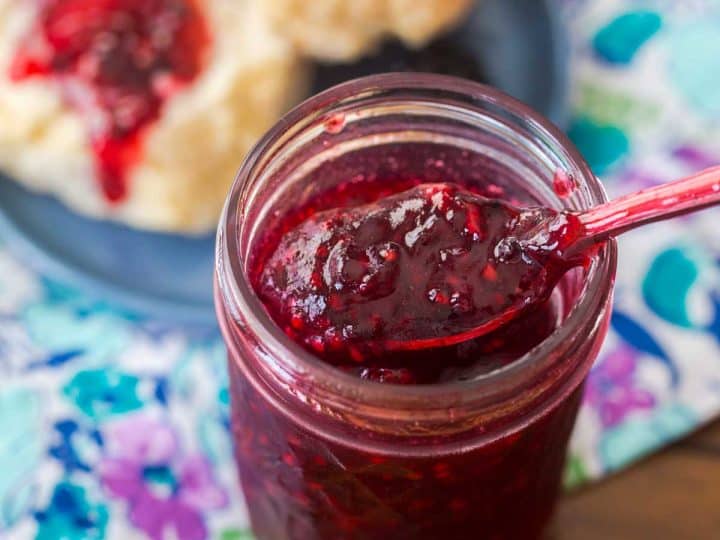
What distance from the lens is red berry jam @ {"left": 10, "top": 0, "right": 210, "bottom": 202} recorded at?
5.41 ft

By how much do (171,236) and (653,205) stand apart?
0.91 m

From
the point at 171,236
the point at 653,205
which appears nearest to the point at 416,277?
the point at 653,205

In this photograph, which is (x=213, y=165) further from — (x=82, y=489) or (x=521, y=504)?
(x=521, y=504)

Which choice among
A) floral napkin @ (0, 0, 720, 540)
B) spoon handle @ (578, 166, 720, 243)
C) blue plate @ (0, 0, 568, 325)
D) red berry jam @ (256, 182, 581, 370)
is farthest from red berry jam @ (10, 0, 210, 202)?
spoon handle @ (578, 166, 720, 243)

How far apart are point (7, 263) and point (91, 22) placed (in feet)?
1.41

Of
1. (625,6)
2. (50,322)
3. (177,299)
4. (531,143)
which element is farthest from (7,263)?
(625,6)

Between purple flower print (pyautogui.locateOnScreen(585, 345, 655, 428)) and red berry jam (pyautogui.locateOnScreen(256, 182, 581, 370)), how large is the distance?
19.8 inches

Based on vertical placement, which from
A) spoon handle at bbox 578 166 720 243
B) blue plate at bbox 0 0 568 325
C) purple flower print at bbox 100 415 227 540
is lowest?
purple flower print at bbox 100 415 227 540

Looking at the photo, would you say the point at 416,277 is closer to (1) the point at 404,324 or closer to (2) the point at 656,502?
(1) the point at 404,324

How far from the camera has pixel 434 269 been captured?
94cm

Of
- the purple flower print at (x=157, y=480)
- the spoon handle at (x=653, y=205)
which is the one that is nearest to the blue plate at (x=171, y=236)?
the purple flower print at (x=157, y=480)

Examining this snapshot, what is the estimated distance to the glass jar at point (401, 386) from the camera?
90cm

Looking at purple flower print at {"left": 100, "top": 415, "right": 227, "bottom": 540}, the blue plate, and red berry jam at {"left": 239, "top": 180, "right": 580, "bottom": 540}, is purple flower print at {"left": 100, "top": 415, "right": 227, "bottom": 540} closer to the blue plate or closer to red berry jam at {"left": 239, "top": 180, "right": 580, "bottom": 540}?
the blue plate

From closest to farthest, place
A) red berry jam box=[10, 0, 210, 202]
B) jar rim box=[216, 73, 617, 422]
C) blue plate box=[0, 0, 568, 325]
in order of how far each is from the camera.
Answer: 1. jar rim box=[216, 73, 617, 422]
2. blue plate box=[0, 0, 568, 325]
3. red berry jam box=[10, 0, 210, 202]
